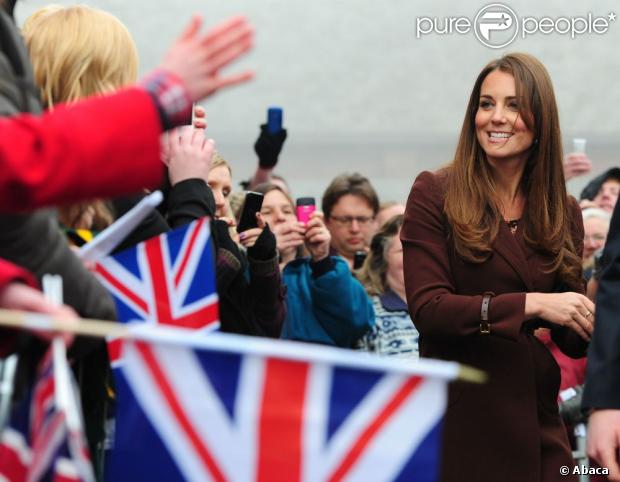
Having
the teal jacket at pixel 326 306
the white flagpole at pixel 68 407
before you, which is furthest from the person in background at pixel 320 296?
the white flagpole at pixel 68 407

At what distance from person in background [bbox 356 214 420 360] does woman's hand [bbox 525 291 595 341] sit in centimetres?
175

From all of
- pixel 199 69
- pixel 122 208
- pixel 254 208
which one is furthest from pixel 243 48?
pixel 254 208

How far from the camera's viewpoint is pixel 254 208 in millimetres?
5145

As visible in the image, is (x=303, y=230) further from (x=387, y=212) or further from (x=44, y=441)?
(x=44, y=441)

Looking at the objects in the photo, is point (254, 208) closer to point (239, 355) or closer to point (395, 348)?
point (395, 348)

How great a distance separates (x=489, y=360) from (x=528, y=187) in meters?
0.60

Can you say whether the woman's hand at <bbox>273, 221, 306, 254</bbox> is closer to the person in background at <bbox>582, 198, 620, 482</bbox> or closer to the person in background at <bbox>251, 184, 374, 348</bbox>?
the person in background at <bbox>251, 184, 374, 348</bbox>

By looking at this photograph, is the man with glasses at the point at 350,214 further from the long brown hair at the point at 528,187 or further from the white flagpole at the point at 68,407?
the white flagpole at the point at 68,407

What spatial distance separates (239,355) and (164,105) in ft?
1.48

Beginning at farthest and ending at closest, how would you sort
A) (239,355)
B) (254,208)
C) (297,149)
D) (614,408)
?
(297,149)
(254,208)
(614,408)
(239,355)

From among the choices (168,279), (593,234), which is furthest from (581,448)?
(168,279)

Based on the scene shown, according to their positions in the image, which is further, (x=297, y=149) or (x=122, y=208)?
(x=297, y=149)

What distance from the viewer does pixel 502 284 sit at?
4.29m

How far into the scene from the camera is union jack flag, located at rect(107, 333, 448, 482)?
8.00ft
